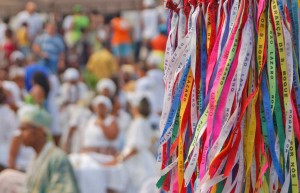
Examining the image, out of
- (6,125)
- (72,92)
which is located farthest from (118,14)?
(6,125)

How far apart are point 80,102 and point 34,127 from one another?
6714 millimetres

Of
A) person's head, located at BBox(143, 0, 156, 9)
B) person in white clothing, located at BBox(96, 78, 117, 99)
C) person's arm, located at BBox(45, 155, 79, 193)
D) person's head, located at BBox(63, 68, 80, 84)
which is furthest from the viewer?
person's head, located at BBox(143, 0, 156, 9)

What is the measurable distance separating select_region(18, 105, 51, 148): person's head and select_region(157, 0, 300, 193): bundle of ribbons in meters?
3.83

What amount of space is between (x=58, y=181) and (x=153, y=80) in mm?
7926

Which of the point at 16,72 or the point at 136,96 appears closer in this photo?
the point at 136,96

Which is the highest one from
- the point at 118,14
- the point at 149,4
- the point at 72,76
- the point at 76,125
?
the point at 149,4

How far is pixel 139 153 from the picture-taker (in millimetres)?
11469

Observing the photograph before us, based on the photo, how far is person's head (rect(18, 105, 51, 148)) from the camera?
24.1ft

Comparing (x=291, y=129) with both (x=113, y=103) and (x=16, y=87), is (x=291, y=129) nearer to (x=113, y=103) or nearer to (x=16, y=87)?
(x=113, y=103)

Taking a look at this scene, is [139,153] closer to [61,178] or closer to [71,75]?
[71,75]

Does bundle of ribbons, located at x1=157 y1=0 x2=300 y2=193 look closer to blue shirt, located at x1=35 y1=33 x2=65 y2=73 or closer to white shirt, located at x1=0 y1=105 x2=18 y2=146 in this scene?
white shirt, located at x1=0 y1=105 x2=18 y2=146

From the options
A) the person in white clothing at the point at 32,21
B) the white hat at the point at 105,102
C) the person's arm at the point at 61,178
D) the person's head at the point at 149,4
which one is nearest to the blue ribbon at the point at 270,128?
the person's arm at the point at 61,178

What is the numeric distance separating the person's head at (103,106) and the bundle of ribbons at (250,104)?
8.31 m

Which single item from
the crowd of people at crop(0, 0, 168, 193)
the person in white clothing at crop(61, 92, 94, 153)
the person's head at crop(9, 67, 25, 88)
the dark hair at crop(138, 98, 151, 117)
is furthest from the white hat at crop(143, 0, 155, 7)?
the dark hair at crop(138, 98, 151, 117)
